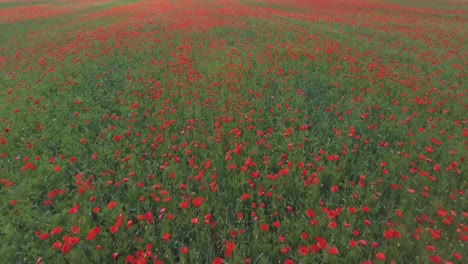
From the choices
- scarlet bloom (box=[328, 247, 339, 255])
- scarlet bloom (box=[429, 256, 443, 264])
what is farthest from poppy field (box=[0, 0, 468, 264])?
scarlet bloom (box=[328, 247, 339, 255])

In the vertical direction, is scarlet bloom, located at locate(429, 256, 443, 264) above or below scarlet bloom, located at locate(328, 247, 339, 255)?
below

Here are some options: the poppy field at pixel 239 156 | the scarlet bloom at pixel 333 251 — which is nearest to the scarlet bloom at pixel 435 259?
the poppy field at pixel 239 156

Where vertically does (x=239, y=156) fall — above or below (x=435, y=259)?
below

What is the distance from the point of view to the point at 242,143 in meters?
4.94

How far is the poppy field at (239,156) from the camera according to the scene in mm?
3162

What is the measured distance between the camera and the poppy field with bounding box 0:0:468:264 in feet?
10.4

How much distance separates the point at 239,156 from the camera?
4.69m

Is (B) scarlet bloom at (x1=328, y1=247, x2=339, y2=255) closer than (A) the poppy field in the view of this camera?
Yes

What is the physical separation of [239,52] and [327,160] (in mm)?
6654

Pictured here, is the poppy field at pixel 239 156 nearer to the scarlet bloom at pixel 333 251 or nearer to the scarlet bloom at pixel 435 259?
the scarlet bloom at pixel 435 259

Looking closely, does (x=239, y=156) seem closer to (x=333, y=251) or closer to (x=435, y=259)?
(x=333, y=251)

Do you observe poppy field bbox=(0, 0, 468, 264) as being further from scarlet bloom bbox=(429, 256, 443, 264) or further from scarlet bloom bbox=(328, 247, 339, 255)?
scarlet bloom bbox=(328, 247, 339, 255)

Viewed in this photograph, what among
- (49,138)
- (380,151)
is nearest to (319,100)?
(380,151)

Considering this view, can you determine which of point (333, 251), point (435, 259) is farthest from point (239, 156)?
point (435, 259)
